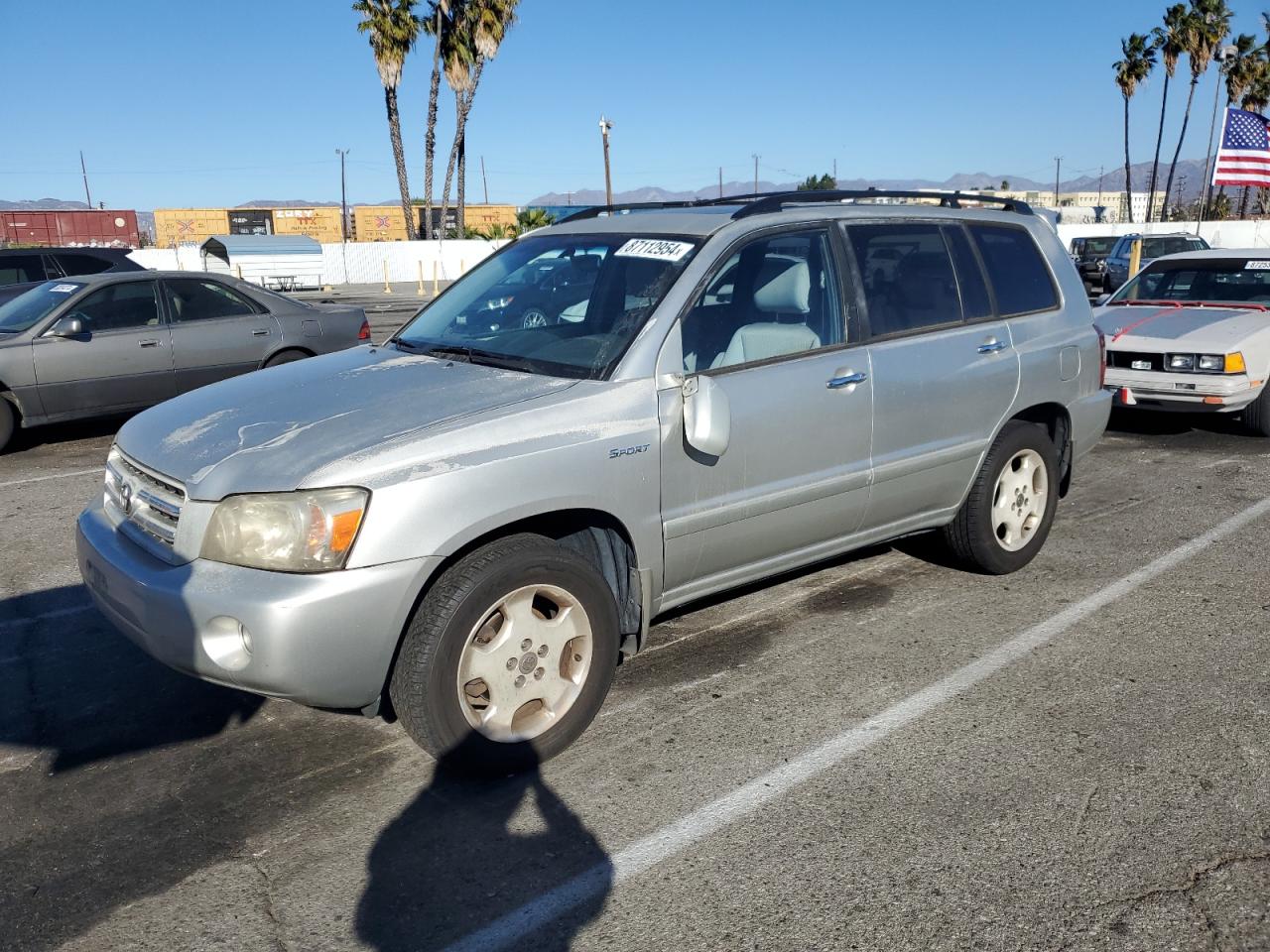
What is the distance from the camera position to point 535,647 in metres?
3.44

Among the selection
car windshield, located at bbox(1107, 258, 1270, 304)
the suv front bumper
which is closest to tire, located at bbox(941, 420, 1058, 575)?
the suv front bumper

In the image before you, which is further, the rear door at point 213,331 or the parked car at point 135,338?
the rear door at point 213,331

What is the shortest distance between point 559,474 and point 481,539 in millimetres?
318

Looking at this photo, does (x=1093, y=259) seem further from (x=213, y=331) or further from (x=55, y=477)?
(x=55, y=477)

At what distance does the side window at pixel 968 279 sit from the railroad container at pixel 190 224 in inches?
2576

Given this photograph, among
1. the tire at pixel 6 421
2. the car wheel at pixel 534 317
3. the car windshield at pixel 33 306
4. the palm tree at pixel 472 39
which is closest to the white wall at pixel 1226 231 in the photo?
the palm tree at pixel 472 39

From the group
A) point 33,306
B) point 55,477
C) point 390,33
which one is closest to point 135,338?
point 33,306

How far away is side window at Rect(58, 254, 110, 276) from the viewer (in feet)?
40.9

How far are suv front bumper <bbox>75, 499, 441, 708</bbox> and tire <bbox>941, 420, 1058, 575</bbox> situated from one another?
285 centimetres

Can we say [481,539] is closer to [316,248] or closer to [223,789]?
[223,789]

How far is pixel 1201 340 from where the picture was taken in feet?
27.4

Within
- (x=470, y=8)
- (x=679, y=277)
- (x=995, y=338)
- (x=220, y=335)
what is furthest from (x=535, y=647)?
(x=470, y=8)

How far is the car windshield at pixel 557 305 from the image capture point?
3867mm

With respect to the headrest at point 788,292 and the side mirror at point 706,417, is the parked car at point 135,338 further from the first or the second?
the side mirror at point 706,417
